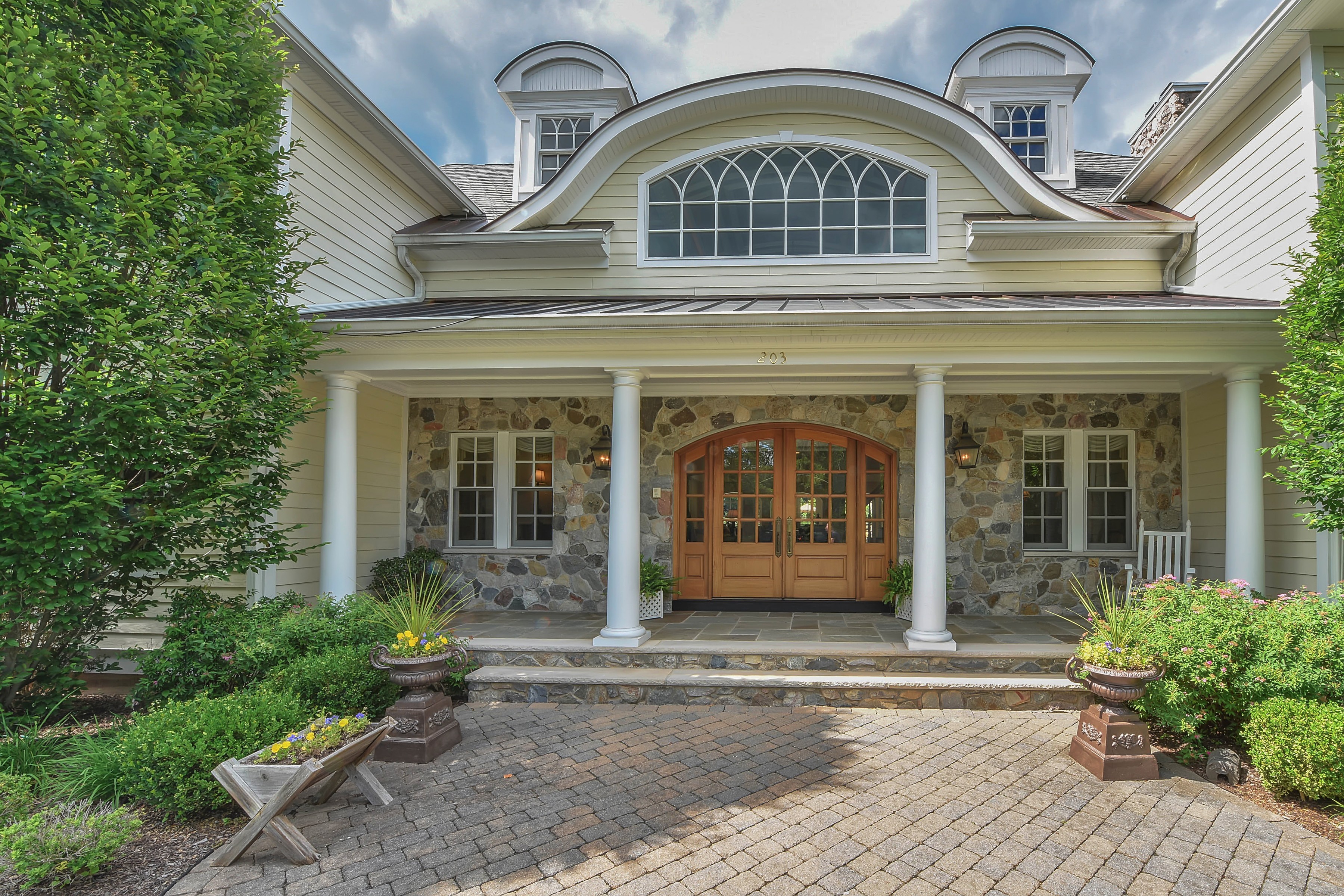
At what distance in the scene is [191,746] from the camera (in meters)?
3.54

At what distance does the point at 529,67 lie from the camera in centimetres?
959

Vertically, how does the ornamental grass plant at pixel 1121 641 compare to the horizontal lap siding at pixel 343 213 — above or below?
below

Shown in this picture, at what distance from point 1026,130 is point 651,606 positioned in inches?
318

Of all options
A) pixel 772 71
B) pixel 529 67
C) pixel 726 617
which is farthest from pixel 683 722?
pixel 529 67

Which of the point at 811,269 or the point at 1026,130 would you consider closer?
the point at 811,269

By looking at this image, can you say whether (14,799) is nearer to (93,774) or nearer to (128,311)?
(93,774)

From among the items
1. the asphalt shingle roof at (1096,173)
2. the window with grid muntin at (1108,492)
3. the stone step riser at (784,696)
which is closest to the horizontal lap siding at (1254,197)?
the asphalt shingle roof at (1096,173)

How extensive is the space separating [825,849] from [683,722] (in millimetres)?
1961

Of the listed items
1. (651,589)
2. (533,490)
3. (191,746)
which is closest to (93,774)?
(191,746)

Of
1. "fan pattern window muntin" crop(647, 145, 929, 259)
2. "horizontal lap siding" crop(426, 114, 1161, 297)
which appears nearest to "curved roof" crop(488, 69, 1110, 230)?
"horizontal lap siding" crop(426, 114, 1161, 297)

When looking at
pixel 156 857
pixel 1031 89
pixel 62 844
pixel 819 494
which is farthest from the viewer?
pixel 1031 89

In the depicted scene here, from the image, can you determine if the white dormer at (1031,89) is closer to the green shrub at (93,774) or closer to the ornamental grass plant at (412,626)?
the ornamental grass plant at (412,626)

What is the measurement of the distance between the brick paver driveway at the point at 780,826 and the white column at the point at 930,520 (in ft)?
3.68

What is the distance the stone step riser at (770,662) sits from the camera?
5645mm
